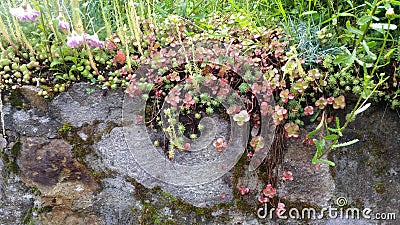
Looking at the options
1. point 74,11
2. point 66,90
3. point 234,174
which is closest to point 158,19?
point 74,11

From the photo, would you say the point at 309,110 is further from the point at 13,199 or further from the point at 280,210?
the point at 13,199

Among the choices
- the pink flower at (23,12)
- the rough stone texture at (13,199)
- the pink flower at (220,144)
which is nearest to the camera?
the pink flower at (23,12)

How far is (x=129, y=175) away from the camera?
1556 mm

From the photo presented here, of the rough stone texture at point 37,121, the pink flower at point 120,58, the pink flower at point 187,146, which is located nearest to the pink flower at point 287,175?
the pink flower at point 187,146

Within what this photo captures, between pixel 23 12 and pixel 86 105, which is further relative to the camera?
pixel 86 105

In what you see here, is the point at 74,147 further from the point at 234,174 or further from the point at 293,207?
the point at 293,207

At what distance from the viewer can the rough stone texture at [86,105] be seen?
1540 mm

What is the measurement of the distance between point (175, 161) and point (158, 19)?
31.0 inches

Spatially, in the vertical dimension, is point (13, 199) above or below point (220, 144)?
below

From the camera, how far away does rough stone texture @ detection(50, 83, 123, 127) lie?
60.6 inches

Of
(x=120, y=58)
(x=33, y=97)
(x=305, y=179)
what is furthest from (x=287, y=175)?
(x=33, y=97)

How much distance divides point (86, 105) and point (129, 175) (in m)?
0.34

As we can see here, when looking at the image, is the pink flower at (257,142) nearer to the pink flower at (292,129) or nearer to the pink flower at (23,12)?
the pink flower at (292,129)

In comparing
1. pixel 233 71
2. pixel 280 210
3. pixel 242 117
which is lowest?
pixel 280 210
